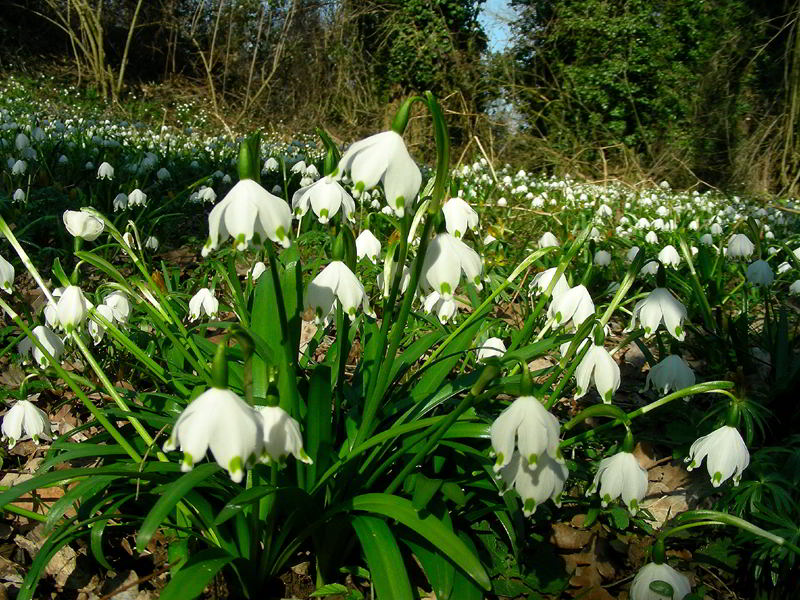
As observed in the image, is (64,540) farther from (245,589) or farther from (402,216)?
(402,216)

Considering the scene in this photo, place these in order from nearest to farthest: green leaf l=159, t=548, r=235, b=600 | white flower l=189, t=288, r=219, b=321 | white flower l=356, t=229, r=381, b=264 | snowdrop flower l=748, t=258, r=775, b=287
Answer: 1. green leaf l=159, t=548, r=235, b=600
2. white flower l=356, t=229, r=381, b=264
3. white flower l=189, t=288, r=219, b=321
4. snowdrop flower l=748, t=258, r=775, b=287

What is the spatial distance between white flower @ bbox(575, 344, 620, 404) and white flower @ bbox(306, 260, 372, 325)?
59 cm

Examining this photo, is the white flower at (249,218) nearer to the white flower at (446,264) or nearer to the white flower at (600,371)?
the white flower at (446,264)

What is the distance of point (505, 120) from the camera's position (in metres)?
12.0

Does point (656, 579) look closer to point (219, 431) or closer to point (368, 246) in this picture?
point (219, 431)

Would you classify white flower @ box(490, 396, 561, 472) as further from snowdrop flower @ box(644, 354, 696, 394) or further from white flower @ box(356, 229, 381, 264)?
white flower @ box(356, 229, 381, 264)

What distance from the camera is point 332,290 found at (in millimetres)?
1481

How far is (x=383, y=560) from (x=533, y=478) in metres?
0.38

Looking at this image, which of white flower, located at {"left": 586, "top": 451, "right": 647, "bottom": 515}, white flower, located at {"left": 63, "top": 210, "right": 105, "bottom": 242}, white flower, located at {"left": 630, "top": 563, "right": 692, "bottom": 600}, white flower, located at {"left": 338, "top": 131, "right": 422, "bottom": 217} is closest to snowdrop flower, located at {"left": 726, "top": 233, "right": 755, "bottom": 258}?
white flower, located at {"left": 586, "top": 451, "right": 647, "bottom": 515}

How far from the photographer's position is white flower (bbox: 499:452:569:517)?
134 cm

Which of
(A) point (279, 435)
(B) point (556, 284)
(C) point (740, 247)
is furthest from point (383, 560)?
(C) point (740, 247)

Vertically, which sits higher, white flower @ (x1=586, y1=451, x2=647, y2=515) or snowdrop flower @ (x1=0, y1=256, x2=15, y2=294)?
snowdrop flower @ (x1=0, y1=256, x2=15, y2=294)

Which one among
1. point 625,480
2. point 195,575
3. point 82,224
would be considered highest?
point 82,224

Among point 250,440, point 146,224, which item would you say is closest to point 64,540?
point 250,440
